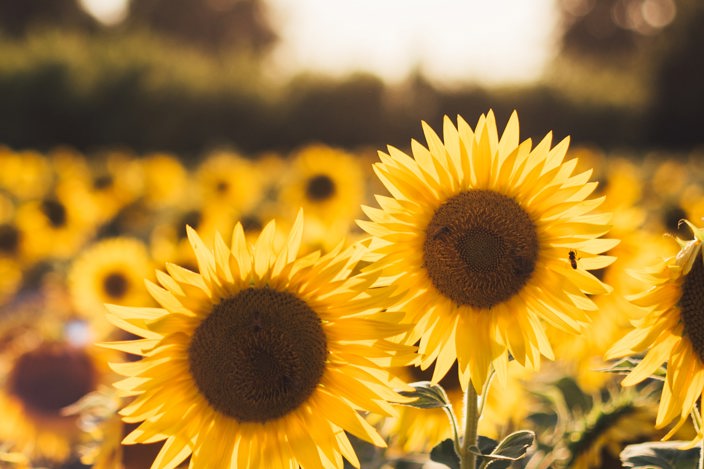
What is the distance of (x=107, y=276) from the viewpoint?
4.32m

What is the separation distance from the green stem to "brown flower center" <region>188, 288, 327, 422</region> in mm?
274

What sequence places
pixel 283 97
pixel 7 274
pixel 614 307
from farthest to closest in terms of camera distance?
1. pixel 283 97
2. pixel 7 274
3. pixel 614 307

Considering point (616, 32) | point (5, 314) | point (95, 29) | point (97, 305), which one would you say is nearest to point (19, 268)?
point (5, 314)

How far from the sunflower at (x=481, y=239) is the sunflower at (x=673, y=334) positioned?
0.12m

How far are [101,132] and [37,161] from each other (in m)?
9.95

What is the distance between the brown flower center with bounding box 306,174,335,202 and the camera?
5652 mm

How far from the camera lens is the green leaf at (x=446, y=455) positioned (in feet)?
4.44

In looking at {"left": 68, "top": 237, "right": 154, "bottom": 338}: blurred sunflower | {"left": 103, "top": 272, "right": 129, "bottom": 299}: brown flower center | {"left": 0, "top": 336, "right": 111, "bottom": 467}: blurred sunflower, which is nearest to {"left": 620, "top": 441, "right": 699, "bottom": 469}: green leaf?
{"left": 0, "top": 336, "right": 111, "bottom": 467}: blurred sunflower

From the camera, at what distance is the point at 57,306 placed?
15.0ft

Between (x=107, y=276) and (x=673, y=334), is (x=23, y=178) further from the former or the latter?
(x=673, y=334)

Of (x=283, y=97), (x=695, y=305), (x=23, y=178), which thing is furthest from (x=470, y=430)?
(x=283, y=97)

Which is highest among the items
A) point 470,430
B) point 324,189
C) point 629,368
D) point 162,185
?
point 162,185

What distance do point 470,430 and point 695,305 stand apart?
0.43 meters

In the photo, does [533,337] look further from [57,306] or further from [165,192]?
[165,192]
